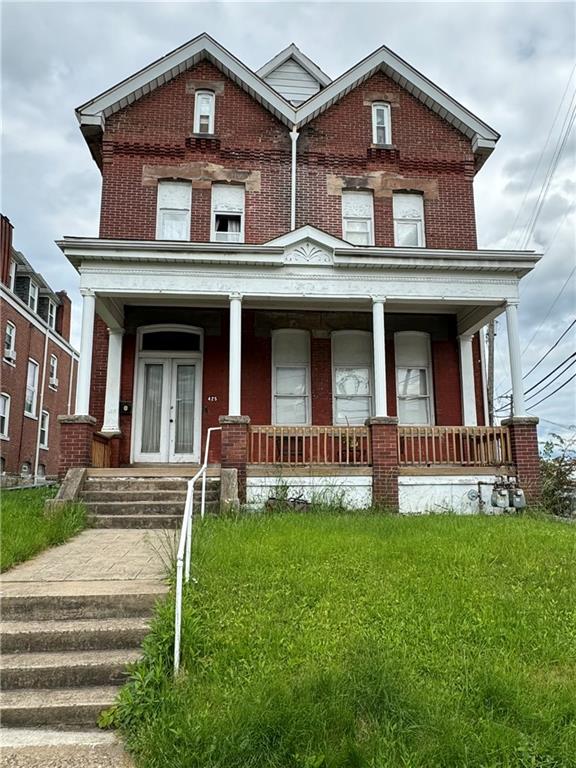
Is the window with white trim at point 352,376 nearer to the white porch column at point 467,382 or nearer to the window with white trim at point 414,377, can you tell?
the window with white trim at point 414,377

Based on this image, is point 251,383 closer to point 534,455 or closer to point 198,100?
point 534,455

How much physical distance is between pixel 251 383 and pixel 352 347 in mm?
2310

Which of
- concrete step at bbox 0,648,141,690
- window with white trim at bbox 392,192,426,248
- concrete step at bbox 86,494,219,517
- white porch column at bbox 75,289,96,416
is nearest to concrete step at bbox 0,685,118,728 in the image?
concrete step at bbox 0,648,141,690

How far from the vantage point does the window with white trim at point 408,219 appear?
12.3 m

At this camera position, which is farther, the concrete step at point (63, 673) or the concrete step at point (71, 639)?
the concrete step at point (71, 639)

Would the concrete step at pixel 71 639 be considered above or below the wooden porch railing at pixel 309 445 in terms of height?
below

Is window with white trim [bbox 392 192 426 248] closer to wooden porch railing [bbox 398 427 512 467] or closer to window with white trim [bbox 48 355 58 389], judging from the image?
wooden porch railing [bbox 398 427 512 467]

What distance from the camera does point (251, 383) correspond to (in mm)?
11352

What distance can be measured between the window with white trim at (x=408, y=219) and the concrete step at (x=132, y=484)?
7.30 m

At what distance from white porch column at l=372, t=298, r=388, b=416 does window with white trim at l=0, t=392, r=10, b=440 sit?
16.0 metres

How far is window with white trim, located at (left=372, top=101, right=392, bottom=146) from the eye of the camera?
42.0ft

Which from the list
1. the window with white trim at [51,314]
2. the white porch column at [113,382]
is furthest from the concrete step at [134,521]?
the window with white trim at [51,314]

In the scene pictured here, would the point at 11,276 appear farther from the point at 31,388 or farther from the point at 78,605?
the point at 78,605

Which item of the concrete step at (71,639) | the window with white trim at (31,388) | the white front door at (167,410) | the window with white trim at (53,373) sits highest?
the window with white trim at (53,373)
